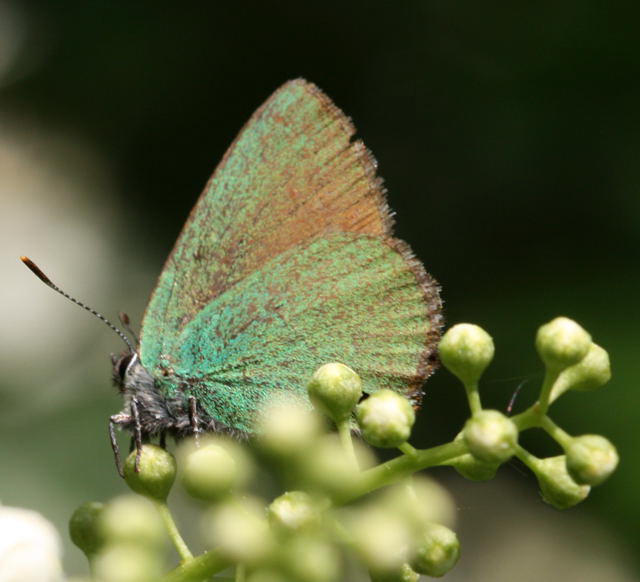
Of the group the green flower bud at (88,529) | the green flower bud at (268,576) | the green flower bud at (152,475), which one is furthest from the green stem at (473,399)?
the green flower bud at (88,529)

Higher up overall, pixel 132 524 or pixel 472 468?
pixel 132 524

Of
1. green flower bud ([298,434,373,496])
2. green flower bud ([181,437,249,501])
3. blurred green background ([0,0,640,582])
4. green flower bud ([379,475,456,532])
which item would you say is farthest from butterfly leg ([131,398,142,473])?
blurred green background ([0,0,640,582])

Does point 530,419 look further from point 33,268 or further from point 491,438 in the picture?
point 33,268

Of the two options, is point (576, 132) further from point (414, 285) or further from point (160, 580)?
point (160, 580)

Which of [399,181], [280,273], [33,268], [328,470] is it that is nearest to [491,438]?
[328,470]

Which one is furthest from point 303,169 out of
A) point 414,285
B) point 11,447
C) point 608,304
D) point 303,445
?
point 11,447
